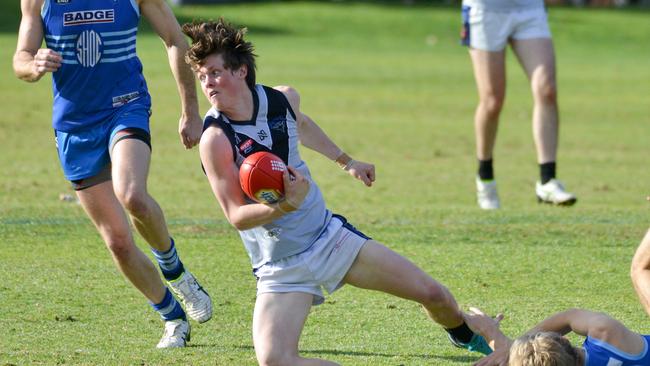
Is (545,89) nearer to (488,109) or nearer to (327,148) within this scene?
(488,109)

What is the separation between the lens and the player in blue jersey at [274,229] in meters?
5.23

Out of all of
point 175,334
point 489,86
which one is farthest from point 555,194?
point 175,334

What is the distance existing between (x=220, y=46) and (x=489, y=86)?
17.0 ft

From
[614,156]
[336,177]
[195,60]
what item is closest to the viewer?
[195,60]

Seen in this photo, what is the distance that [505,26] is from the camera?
32.9ft

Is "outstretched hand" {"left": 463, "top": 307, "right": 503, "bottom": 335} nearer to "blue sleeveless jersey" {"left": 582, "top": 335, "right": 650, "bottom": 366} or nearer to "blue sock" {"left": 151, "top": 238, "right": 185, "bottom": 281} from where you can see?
"blue sleeveless jersey" {"left": 582, "top": 335, "right": 650, "bottom": 366}

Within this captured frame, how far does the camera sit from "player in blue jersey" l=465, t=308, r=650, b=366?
483cm

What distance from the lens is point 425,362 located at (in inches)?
229

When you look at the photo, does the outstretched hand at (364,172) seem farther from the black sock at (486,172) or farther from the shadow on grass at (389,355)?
the black sock at (486,172)

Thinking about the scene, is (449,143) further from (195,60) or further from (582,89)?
(195,60)

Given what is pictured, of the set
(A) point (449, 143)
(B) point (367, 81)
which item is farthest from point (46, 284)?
(B) point (367, 81)

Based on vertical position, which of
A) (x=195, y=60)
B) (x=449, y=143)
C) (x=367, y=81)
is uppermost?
(x=195, y=60)

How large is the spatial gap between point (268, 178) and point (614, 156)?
972 cm

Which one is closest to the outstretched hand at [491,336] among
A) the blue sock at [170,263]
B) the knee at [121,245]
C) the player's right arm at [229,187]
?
the player's right arm at [229,187]
